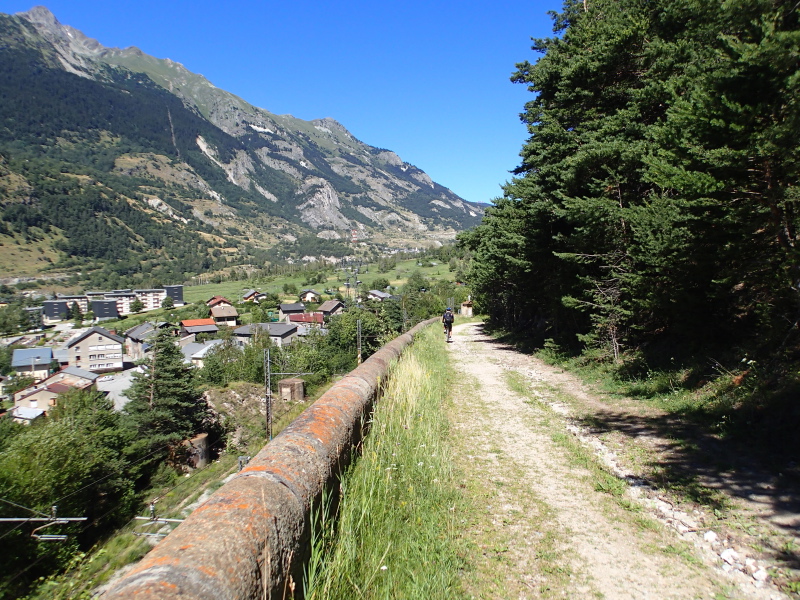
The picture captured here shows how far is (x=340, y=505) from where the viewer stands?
11.5 feet

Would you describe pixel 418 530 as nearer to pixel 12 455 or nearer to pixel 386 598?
pixel 386 598

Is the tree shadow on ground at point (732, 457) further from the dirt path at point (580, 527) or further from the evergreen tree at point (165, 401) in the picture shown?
the evergreen tree at point (165, 401)

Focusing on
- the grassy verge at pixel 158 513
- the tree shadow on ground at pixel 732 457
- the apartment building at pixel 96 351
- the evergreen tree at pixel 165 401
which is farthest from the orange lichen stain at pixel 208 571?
the apartment building at pixel 96 351

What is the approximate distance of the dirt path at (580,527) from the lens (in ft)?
10.3

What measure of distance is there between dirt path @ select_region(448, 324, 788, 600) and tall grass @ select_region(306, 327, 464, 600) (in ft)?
0.99

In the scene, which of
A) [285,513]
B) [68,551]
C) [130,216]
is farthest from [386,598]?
[130,216]

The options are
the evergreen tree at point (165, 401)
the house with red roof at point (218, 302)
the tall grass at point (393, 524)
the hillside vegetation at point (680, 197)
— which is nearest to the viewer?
the tall grass at point (393, 524)

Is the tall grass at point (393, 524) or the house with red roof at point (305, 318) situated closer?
the tall grass at point (393, 524)

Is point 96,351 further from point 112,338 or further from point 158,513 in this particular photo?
point 158,513

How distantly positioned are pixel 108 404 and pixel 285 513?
35.4m

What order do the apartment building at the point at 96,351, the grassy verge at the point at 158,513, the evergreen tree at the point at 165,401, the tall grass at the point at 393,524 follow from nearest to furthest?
the tall grass at the point at 393,524
the grassy verge at the point at 158,513
the evergreen tree at the point at 165,401
the apartment building at the point at 96,351

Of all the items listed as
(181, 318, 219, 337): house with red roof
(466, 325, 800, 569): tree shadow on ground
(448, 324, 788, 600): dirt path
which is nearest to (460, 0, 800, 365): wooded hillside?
(466, 325, 800, 569): tree shadow on ground

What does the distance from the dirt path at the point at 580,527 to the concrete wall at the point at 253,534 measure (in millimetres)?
1505

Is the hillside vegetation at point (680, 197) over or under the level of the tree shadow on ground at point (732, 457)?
over
